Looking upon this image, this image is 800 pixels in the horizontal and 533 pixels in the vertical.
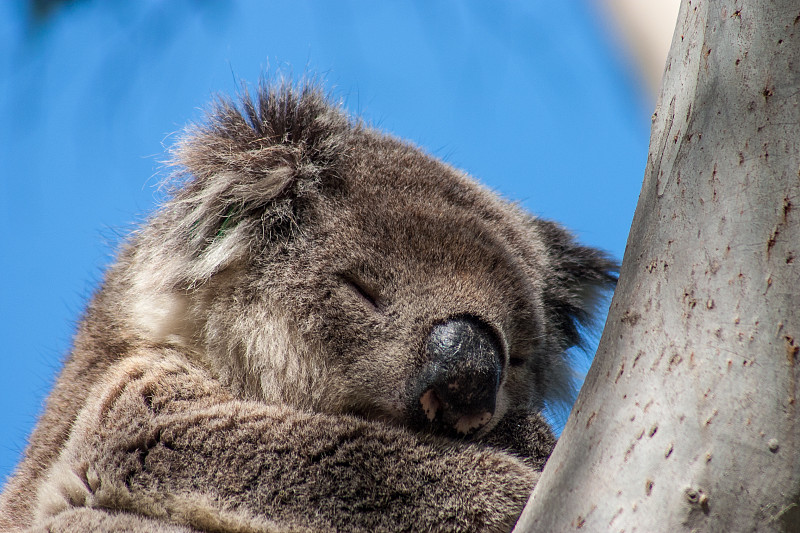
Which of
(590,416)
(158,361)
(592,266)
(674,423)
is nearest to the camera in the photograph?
(674,423)

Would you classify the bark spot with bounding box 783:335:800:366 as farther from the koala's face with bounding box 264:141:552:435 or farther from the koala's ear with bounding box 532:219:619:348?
the koala's ear with bounding box 532:219:619:348

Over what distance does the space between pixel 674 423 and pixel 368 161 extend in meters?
1.57

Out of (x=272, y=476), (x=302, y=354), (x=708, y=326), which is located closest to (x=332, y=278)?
(x=302, y=354)

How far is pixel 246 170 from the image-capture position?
7.37 feet

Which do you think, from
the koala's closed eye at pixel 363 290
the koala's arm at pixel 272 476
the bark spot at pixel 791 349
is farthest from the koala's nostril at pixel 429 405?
the bark spot at pixel 791 349

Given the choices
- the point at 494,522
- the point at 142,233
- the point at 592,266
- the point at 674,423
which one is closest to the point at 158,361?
the point at 142,233

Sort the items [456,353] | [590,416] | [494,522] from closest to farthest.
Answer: [590,416] → [494,522] → [456,353]

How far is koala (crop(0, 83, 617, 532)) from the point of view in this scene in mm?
1644

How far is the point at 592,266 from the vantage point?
2936mm

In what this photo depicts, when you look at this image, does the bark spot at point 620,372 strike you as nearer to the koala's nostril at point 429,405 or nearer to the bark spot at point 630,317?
the bark spot at point 630,317

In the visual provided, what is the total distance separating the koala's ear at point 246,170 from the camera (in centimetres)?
220

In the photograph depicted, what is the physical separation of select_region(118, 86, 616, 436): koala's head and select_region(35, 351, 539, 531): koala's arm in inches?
7.7

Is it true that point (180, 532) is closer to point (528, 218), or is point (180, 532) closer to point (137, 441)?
point (137, 441)

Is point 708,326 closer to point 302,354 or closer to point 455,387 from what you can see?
point 455,387
